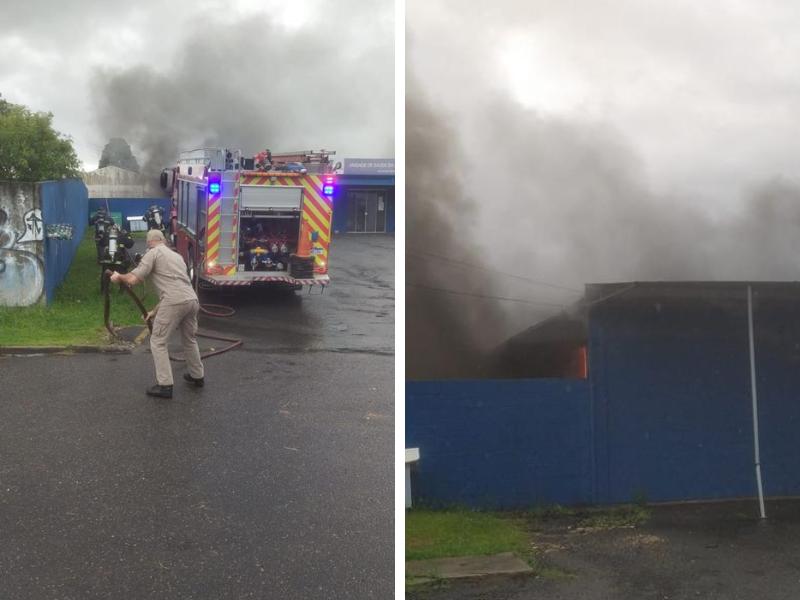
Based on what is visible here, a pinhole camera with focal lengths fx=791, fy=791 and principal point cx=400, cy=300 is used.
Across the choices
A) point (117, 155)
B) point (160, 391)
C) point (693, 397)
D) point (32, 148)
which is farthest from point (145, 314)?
point (693, 397)

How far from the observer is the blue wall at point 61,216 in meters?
3.74

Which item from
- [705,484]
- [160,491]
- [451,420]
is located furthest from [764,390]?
[160,491]

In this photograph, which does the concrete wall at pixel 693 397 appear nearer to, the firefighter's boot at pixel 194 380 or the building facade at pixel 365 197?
the building facade at pixel 365 197

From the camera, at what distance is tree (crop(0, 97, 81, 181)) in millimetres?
4293

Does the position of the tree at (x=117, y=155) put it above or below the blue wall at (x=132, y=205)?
above

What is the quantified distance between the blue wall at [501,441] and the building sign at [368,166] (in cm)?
68

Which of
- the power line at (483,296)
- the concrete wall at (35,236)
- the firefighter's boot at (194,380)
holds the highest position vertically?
the concrete wall at (35,236)

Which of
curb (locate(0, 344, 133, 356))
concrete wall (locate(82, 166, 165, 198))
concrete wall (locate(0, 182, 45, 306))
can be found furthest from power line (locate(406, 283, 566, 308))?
concrete wall (locate(0, 182, 45, 306))

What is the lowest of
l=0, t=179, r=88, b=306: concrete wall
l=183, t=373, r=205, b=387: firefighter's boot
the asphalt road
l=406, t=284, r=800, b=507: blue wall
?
the asphalt road

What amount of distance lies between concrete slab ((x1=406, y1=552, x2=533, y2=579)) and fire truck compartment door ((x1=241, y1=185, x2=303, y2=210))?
2430 mm

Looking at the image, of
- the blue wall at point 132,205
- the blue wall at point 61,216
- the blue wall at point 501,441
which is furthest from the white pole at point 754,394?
the blue wall at point 61,216

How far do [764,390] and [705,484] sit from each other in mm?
208

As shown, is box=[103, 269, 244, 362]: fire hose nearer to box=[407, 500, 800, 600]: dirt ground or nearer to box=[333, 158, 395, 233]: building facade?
box=[333, 158, 395, 233]: building facade

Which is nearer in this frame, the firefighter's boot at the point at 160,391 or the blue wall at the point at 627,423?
the blue wall at the point at 627,423
